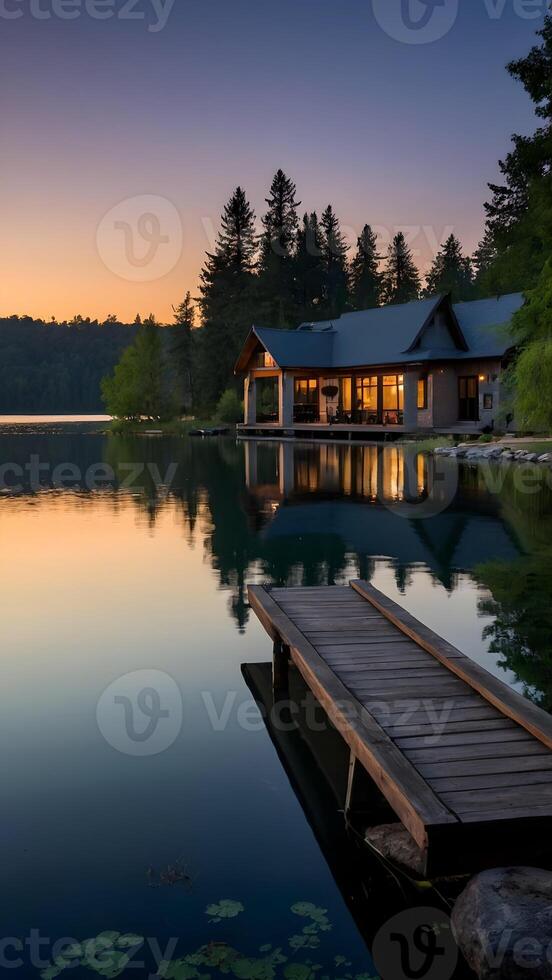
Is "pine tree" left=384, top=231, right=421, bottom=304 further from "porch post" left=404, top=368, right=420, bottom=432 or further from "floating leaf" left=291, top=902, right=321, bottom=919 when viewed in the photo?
"floating leaf" left=291, top=902, right=321, bottom=919

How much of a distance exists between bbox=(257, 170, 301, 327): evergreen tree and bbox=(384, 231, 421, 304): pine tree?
1380 centimetres

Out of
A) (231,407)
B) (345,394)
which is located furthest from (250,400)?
(231,407)

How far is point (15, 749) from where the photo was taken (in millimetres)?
A: 6320

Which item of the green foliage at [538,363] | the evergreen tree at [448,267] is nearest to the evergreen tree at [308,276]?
the evergreen tree at [448,267]

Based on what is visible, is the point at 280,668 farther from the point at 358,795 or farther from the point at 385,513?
the point at 385,513

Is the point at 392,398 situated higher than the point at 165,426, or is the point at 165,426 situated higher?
the point at 392,398

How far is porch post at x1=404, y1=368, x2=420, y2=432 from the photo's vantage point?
4172 centimetres

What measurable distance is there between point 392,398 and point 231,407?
19.0m

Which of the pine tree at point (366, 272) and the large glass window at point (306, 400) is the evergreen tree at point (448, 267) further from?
the large glass window at point (306, 400)

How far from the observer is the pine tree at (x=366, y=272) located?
294ft

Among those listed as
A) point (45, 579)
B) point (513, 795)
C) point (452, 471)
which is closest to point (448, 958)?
point (513, 795)

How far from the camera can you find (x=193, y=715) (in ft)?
23.1

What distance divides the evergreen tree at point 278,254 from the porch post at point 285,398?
22247 mm

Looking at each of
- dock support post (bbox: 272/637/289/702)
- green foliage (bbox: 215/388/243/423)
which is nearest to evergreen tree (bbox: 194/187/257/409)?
green foliage (bbox: 215/388/243/423)
